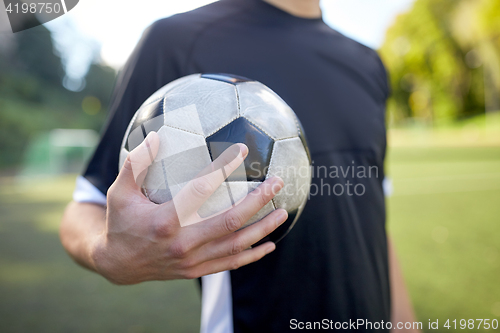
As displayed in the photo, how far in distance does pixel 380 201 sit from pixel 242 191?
39.9 inches

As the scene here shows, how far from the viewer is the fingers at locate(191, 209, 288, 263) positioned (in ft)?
3.06

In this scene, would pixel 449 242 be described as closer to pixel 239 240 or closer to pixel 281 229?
pixel 281 229

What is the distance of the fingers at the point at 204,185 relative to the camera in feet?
2.76

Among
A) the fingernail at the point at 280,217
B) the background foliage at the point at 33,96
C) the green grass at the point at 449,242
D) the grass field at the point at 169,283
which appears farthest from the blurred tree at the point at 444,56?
the fingernail at the point at 280,217

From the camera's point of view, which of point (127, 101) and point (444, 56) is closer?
point (127, 101)

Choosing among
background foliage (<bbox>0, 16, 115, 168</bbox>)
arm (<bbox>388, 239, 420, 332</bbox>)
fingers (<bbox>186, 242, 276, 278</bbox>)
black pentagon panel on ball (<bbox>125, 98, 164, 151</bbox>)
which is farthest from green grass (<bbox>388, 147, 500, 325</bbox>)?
background foliage (<bbox>0, 16, 115, 168</bbox>)

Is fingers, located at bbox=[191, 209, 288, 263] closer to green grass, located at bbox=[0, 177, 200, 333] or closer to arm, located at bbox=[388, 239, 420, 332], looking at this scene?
arm, located at bbox=[388, 239, 420, 332]

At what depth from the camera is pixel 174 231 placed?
0.86 metres

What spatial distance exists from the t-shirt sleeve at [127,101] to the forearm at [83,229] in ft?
0.15

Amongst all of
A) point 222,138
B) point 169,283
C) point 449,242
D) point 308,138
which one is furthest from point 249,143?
point 449,242

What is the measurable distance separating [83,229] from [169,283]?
11.6ft

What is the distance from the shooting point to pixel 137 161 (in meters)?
0.89

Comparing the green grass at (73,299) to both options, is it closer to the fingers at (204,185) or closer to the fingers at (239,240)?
the fingers at (239,240)

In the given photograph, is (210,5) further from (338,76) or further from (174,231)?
(174,231)
